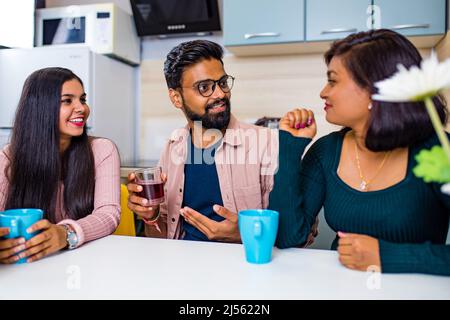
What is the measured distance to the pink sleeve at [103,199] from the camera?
98cm

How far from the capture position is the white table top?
2.13 feet

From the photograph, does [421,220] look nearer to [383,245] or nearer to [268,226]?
[383,245]

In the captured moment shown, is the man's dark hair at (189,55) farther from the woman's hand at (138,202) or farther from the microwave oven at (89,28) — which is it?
the microwave oven at (89,28)

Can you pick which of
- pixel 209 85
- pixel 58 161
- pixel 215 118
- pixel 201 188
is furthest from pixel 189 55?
pixel 58 161

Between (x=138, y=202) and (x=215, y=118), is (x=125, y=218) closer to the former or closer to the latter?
(x=138, y=202)

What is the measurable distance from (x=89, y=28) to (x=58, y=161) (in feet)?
4.93

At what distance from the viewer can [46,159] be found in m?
1.29

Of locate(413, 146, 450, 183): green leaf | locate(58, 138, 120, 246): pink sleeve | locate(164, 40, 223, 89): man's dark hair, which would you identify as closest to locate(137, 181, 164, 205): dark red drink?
locate(58, 138, 120, 246): pink sleeve

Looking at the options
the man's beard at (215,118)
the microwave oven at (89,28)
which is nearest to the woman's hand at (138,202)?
the man's beard at (215,118)

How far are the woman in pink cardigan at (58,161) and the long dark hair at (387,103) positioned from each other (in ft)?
2.40

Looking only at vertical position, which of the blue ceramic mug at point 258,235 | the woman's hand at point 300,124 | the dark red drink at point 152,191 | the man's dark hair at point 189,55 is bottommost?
the blue ceramic mug at point 258,235

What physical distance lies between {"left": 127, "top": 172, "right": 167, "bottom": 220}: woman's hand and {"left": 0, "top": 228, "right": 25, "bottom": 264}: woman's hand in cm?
32

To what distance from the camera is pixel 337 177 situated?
3.31ft
